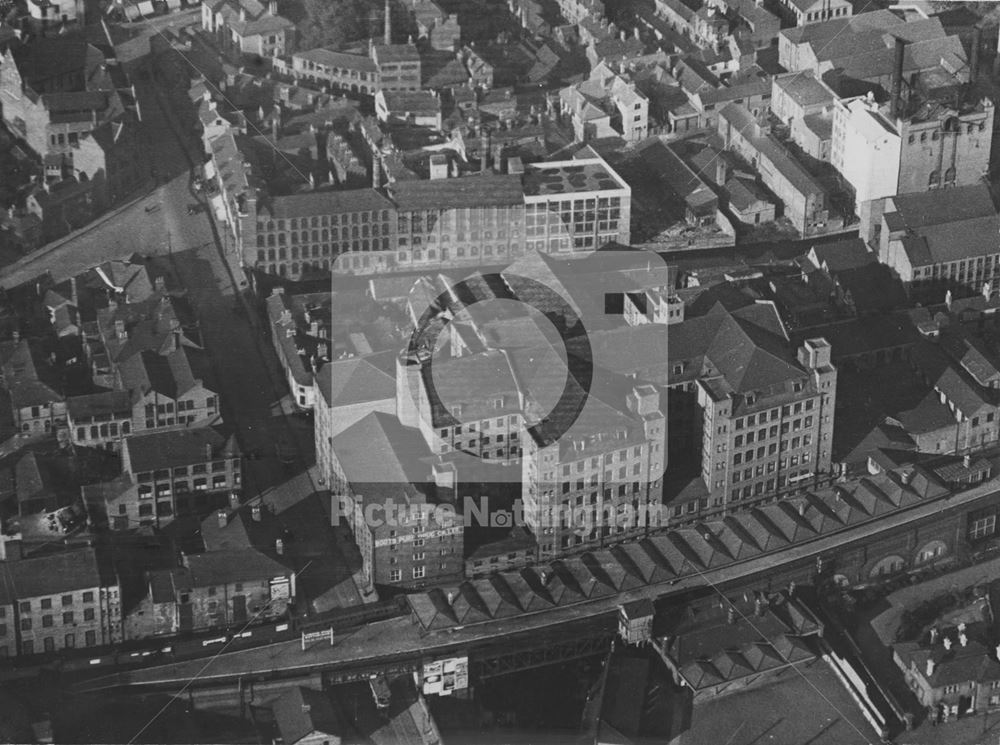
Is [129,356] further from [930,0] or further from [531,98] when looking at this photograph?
[930,0]

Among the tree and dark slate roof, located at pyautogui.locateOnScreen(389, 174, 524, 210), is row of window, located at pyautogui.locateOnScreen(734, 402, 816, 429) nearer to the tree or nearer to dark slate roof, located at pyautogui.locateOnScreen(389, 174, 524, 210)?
dark slate roof, located at pyautogui.locateOnScreen(389, 174, 524, 210)

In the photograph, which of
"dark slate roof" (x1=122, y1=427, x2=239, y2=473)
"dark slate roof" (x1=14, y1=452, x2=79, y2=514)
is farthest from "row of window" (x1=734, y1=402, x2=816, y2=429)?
"dark slate roof" (x1=14, y1=452, x2=79, y2=514)

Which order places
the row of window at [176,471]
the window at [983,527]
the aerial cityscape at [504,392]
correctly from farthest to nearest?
the window at [983,527]
the row of window at [176,471]
the aerial cityscape at [504,392]

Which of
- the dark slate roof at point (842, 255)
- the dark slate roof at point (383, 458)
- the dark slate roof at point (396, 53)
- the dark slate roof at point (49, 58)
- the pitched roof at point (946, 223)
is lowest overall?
the dark slate roof at point (383, 458)

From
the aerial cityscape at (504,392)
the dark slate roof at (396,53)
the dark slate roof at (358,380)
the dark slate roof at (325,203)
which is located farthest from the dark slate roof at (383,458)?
the dark slate roof at (396,53)

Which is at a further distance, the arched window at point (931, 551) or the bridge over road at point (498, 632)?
the arched window at point (931, 551)

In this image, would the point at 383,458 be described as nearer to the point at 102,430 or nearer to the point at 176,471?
the point at 176,471

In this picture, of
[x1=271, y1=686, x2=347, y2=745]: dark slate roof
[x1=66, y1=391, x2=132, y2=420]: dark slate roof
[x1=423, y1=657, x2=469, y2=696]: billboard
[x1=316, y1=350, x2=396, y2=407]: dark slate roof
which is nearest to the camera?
[x1=271, y1=686, x2=347, y2=745]: dark slate roof

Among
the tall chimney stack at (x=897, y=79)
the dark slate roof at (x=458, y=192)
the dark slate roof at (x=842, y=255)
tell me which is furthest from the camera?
the tall chimney stack at (x=897, y=79)

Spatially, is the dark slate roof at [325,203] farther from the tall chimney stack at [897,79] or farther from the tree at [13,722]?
the tree at [13,722]
